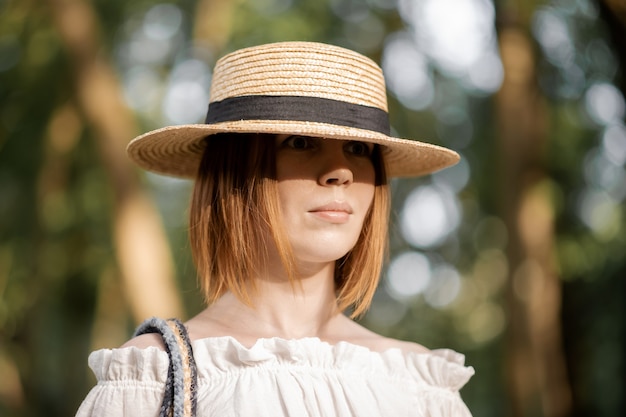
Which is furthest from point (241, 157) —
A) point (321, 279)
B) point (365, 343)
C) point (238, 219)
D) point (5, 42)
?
point (5, 42)

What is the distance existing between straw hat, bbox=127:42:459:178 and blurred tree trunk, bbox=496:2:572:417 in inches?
164

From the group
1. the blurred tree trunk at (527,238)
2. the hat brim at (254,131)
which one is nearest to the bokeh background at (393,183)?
the blurred tree trunk at (527,238)

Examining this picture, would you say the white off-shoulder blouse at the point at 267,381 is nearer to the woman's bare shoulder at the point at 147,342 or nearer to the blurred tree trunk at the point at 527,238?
the woman's bare shoulder at the point at 147,342

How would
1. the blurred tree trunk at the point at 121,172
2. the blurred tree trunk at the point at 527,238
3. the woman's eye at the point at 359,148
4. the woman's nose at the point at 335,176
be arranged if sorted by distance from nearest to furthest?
the woman's nose at the point at 335,176
the woman's eye at the point at 359,148
the blurred tree trunk at the point at 527,238
the blurred tree trunk at the point at 121,172

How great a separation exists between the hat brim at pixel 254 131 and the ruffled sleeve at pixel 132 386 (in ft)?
1.86

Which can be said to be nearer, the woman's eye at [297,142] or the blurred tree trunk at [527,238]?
the woman's eye at [297,142]

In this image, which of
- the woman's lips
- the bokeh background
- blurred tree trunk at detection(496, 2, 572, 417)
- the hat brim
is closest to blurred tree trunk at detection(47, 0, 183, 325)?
the bokeh background

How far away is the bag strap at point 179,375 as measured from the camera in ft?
6.60

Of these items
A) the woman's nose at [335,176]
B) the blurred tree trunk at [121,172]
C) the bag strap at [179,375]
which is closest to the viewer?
the bag strap at [179,375]

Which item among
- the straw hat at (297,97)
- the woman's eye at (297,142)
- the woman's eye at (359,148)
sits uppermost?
the straw hat at (297,97)

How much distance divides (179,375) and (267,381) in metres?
0.22

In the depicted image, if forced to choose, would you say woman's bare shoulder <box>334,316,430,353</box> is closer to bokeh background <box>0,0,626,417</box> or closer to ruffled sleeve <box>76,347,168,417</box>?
ruffled sleeve <box>76,347,168,417</box>

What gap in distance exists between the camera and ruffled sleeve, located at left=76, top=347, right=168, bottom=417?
6.76 ft

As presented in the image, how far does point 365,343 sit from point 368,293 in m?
0.17
